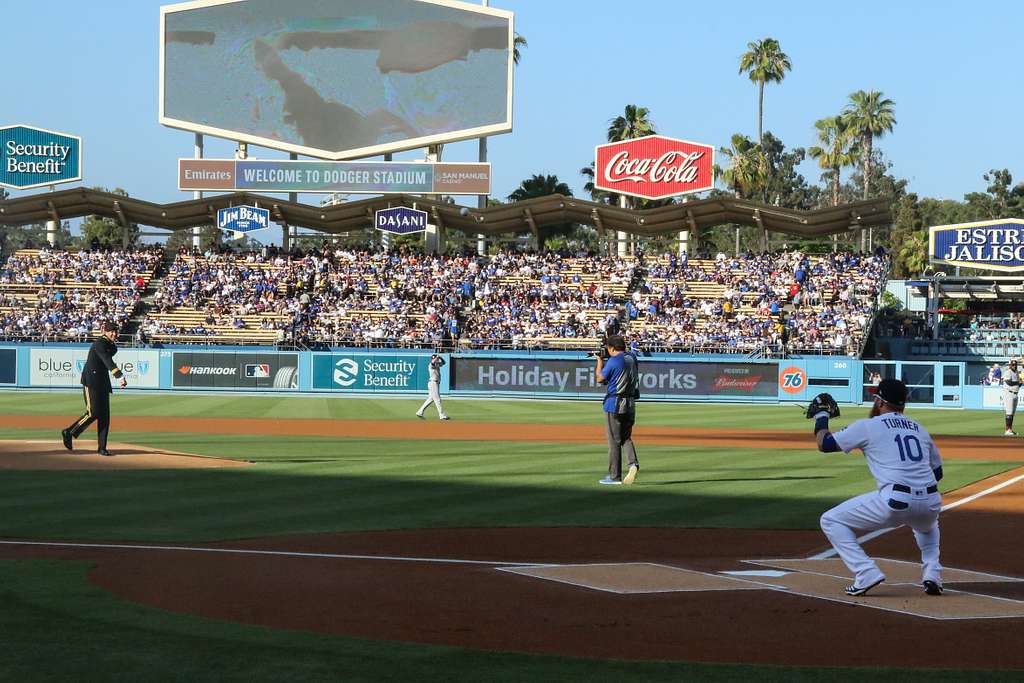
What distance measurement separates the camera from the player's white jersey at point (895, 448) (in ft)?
29.2

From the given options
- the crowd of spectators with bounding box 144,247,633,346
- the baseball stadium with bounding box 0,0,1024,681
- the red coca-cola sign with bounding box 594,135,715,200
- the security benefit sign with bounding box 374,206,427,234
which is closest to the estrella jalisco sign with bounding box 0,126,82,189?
the baseball stadium with bounding box 0,0,1024,681

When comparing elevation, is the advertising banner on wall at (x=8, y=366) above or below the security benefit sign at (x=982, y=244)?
below

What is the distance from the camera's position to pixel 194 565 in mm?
10289

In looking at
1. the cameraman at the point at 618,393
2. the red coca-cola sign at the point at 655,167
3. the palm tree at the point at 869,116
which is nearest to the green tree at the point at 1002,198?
the palm tree at the point at 869,116

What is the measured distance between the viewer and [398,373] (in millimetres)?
46531

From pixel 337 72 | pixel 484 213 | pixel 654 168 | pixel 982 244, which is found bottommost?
pixel 982 244

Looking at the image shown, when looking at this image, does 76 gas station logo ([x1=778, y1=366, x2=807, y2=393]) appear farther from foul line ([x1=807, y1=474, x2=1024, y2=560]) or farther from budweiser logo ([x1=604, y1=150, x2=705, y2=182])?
foul line ([x1=807, y1=474, x2=1024, y2=560])

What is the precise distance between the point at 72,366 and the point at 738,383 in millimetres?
26350

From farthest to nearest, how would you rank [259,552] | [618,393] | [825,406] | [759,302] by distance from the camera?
[759,302] < [618,393] < [259,552] < [825,406]

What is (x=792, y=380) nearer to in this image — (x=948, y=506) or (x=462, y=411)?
(x=462, y=411)

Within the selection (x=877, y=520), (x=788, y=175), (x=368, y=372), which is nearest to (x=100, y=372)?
(x=877, y=520)

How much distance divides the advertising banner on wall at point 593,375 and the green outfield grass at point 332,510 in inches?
533

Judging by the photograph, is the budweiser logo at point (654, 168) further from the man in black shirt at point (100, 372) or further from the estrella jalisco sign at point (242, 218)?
the man in black shirt at point (100, 372)

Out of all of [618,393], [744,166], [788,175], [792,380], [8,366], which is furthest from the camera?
[788,175]
